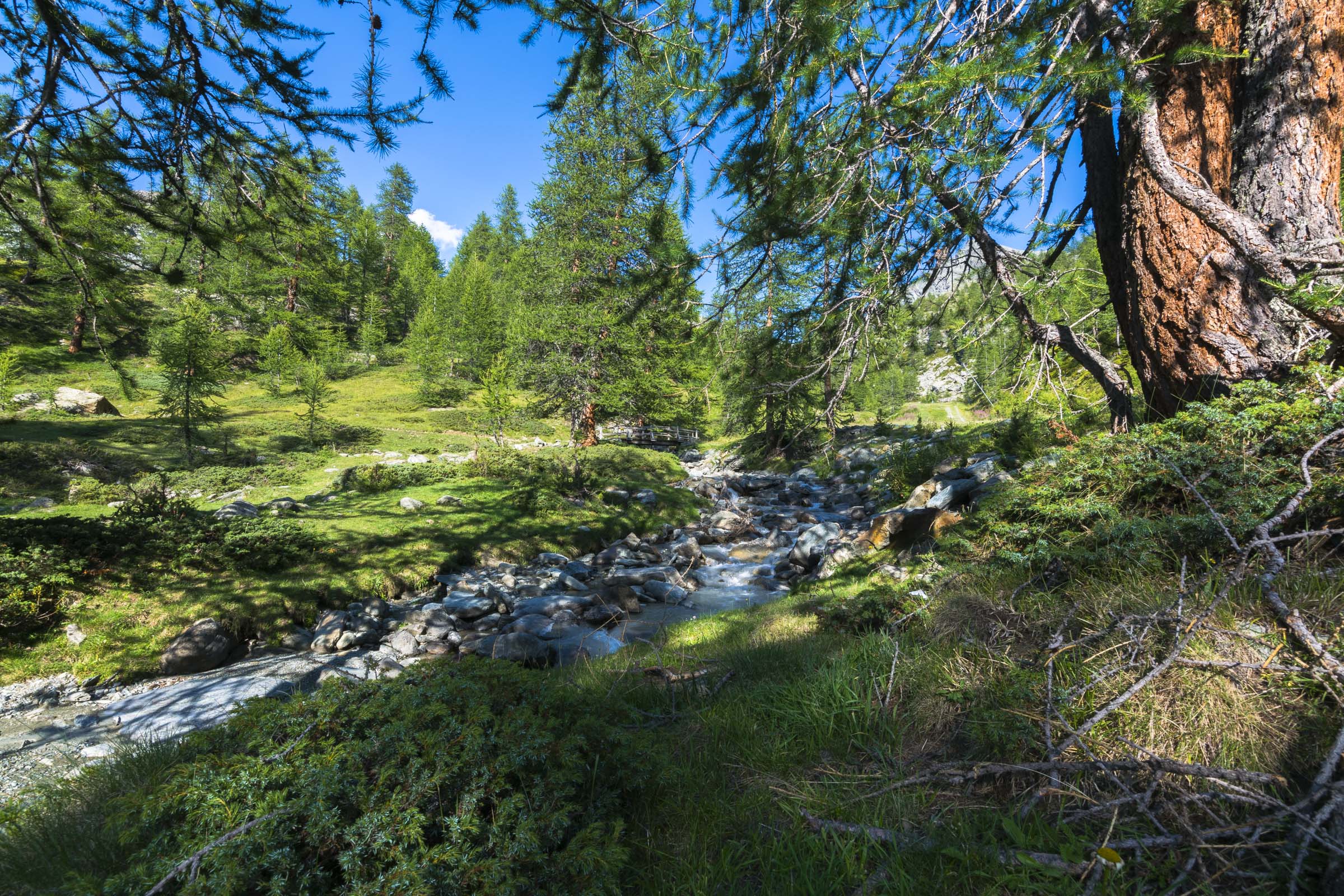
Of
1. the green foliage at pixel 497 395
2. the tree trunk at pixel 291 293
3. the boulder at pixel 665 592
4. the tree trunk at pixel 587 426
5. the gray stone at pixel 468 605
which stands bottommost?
the boulder at pixel 665 592

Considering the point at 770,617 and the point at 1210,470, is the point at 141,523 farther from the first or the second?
the point at 1210,470

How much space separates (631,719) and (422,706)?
1327mm

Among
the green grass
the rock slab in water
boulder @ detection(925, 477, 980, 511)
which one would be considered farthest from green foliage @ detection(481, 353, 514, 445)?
boulder @ detection(925, 477, 980, 511)

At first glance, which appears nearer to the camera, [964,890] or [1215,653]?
[964,890]

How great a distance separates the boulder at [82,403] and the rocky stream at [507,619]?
2033cm

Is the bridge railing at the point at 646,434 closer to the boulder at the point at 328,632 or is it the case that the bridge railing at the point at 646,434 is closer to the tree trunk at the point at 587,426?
the tree trunk at the point at 587,426

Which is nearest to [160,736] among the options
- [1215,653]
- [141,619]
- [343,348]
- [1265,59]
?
[141,619]

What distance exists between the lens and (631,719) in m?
3.00

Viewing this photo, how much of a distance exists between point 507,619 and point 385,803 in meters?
6.89

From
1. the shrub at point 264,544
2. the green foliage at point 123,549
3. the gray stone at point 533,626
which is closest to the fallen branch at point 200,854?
the gray stone at point 533,626

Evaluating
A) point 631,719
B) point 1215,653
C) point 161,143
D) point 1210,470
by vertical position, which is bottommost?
point 631,719

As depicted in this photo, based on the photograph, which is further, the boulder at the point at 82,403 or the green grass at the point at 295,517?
the boulder at the point at 82,403

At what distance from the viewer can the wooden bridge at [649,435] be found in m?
32.3

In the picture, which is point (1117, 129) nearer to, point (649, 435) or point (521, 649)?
point (521, 649)
